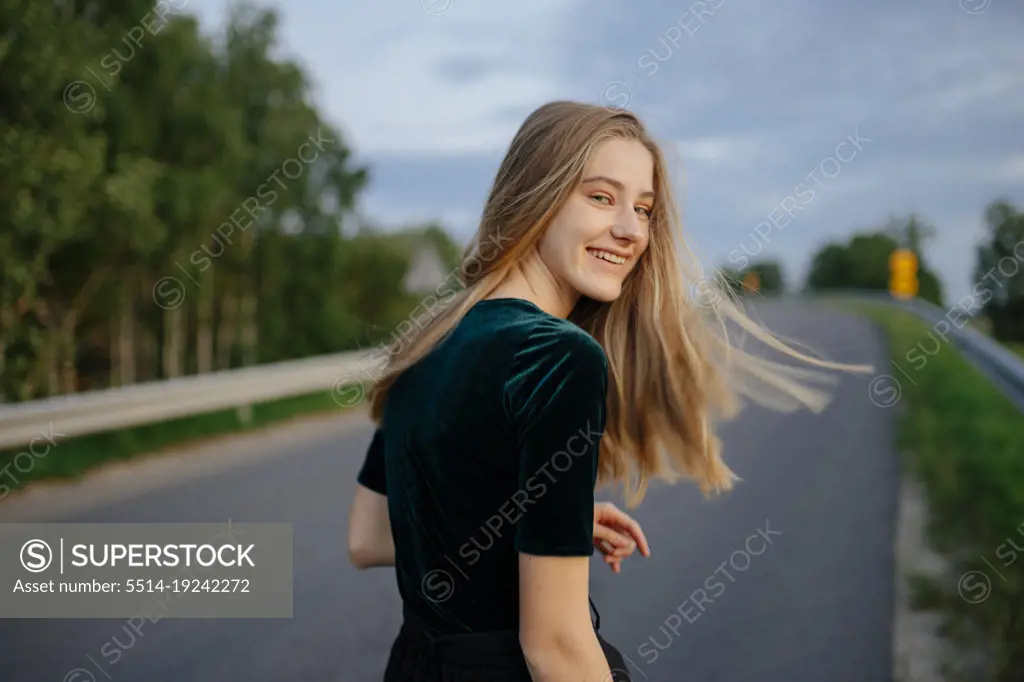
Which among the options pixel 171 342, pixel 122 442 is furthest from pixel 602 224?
pixel 171 342

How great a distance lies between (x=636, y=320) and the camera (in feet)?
6.82

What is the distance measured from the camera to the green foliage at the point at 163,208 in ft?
39.6

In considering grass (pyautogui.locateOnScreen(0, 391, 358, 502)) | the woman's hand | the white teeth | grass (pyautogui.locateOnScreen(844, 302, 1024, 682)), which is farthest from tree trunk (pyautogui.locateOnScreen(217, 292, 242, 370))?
the white teeth

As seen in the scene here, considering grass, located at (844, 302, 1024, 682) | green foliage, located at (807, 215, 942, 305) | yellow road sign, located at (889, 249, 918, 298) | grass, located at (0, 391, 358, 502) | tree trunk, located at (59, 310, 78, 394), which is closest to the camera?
grass, located at (844, 302, 1024, 682)

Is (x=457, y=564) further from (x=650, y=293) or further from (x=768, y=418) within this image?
(x=768, y=418)

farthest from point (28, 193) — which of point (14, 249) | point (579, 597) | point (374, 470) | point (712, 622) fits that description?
point (579, 597)

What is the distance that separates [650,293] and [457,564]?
75 cm

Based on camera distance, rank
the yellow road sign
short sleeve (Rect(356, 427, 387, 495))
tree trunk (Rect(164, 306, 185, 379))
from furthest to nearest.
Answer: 1. the yellow road sign
2. tree trunk (Rect(164, 306, 185, 379))
3. short sleeve (Rect(356, 427, 387, 495))

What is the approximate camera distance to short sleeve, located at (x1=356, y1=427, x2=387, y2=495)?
2.02 metres

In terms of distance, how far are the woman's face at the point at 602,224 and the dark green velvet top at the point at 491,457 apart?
20 centimetres

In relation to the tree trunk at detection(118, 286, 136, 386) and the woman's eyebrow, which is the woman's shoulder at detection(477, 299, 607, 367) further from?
the tree trunk at detection(118, 286, 136, 386)

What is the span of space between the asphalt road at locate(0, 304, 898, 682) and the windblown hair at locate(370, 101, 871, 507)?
2.26 meters

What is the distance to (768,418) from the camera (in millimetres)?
11297

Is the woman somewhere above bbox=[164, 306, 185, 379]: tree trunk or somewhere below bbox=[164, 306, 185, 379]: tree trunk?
below
